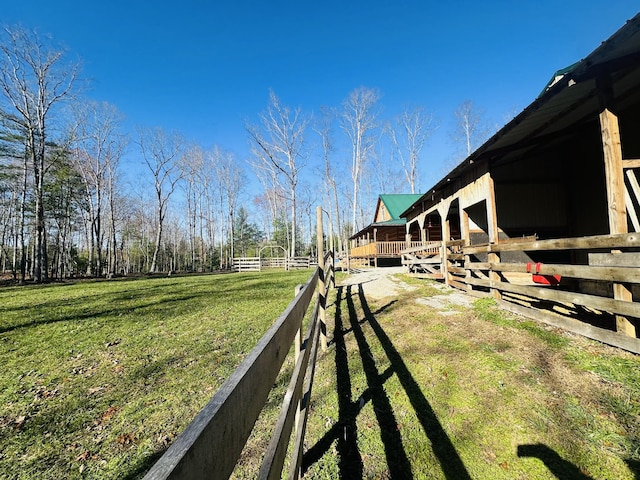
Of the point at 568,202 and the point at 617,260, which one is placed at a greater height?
the point at 568,202

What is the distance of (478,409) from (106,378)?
4719 mm

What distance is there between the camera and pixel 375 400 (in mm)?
3295

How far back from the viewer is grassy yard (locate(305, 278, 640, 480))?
91.4 inches

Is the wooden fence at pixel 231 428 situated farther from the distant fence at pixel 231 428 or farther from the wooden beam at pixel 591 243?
the wooden beam at pixel 591 243

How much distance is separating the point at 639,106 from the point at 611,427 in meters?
7.76

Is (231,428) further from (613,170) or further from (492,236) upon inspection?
(492,236)

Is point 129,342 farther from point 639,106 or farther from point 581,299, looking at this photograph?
point 639,106

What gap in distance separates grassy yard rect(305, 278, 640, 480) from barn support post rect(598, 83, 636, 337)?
1.16 metres

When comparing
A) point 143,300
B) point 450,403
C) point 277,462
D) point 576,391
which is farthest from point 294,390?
point 143,300

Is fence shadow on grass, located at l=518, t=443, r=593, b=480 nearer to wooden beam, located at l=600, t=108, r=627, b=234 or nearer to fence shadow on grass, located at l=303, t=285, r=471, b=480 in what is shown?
fence shadow on grass, located at l=303, t=285, r=471, b=480

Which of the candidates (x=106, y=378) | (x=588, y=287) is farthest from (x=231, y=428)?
(x=588, y=287)

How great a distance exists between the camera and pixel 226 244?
4941 cm

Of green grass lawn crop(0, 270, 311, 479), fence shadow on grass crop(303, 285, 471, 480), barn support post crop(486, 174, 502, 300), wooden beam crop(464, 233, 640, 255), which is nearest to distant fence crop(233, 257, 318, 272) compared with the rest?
green grass lawn crop(0, 270, 311, 479)

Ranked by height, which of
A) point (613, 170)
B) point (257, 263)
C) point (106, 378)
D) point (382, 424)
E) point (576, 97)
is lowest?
point (382, 424)
